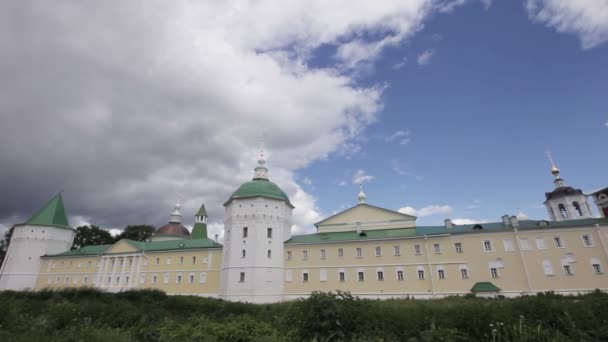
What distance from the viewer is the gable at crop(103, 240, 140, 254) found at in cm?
4938

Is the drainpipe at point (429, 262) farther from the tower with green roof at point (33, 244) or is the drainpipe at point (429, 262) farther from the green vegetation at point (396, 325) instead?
the tower with green roof at point (33, 244)

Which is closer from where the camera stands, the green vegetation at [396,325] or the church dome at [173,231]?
the green vegetation at [396,325]

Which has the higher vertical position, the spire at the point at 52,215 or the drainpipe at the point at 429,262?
the spire at the point at 52,215

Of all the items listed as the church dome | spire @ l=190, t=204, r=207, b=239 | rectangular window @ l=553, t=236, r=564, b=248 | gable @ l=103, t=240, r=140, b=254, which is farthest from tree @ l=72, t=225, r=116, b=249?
rectangular window @ l=553, t=236, r=564, b=248

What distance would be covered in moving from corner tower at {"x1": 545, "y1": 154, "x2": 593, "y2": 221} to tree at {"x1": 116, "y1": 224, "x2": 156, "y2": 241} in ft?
259

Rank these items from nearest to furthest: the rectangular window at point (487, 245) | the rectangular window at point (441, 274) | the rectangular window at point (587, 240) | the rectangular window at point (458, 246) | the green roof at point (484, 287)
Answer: the rectangular window at point (587, 240) → the green roof at point (484, 287) → the rectangular window at point (487, 245) → the rectangular window at point (441, 274) → the rectangular window at point (458, 246)

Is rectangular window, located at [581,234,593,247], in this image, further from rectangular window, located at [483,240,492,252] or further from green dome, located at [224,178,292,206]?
green dome, located at [224,178,292,206]

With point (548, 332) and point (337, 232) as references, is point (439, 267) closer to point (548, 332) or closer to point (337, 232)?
point (337, 232)

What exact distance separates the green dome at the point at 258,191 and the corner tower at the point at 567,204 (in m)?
35.6

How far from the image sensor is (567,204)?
38.1 m

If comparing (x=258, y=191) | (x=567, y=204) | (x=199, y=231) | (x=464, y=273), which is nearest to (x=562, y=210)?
(x=567, y=204)

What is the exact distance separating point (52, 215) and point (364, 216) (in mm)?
58825

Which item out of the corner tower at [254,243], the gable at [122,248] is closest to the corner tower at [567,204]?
the corner tower at [254,243]

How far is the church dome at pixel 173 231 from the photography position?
64.9m
